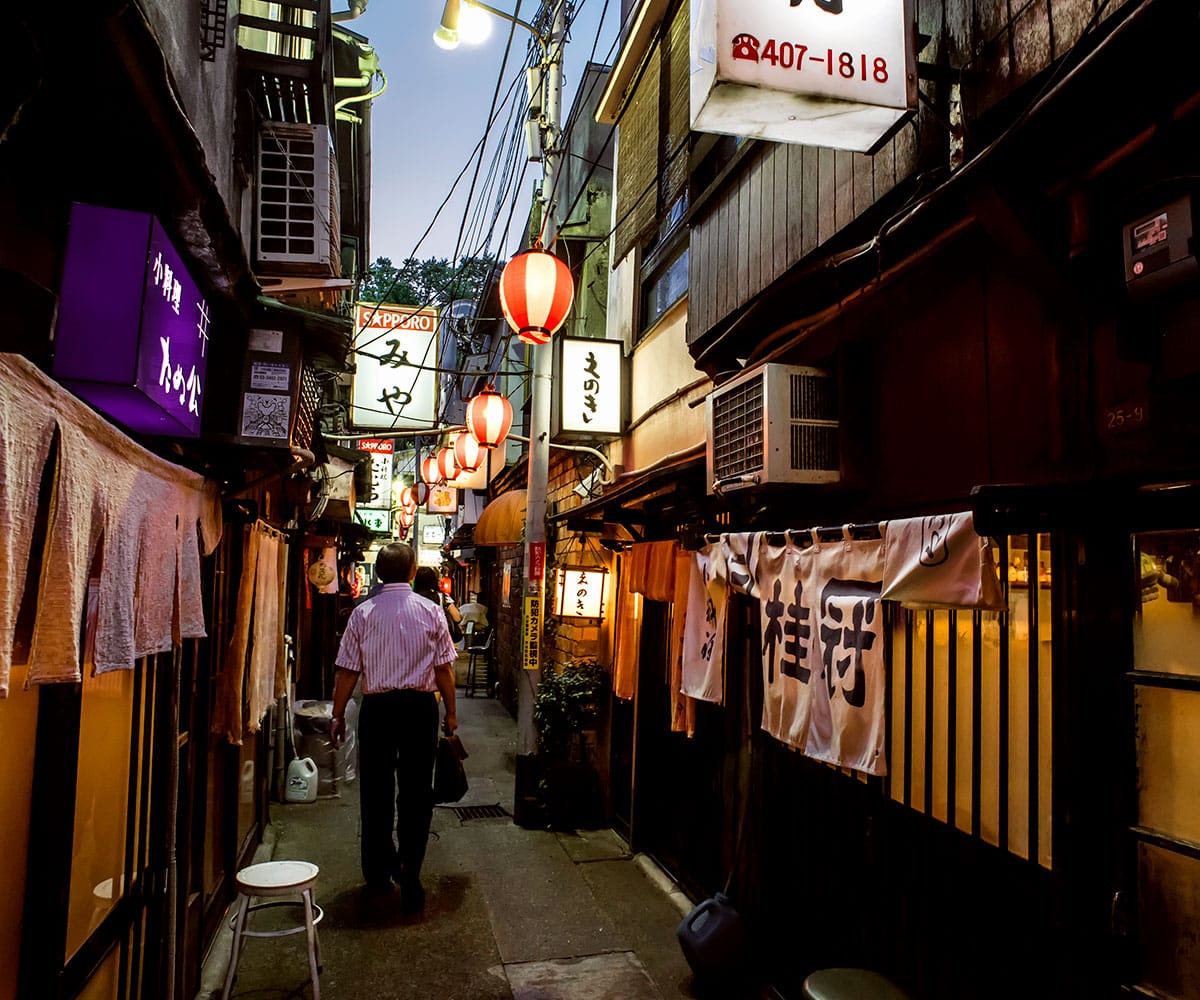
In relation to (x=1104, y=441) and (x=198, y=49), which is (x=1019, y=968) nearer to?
(x=1104, y=441)

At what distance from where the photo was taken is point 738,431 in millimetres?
6402

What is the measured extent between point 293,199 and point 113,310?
479cm

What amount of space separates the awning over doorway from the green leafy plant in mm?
4361

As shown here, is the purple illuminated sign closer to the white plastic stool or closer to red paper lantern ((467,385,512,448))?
the white plastic stool

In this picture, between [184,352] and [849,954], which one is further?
[849,954]

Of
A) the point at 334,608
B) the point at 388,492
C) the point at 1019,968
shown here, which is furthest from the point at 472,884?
the point at 388,492

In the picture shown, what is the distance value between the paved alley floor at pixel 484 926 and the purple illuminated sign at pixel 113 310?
16.7 ft

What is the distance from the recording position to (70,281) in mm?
3781

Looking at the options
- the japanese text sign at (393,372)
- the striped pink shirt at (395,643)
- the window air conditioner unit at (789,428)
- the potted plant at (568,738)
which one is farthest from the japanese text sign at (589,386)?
the window air conditioner unit at (789,428)

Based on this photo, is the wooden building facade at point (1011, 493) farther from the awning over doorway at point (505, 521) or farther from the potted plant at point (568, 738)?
the awning over doorway at point (505, 521)

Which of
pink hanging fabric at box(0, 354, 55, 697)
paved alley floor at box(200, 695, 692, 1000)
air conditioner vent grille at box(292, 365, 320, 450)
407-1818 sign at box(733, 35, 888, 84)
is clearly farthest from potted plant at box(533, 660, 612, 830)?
pink hanging fabric at box(0, 354, 55, 697)

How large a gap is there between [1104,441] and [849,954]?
153 inches

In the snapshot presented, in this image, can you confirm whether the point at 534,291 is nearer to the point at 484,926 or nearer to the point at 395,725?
the point at 395,725

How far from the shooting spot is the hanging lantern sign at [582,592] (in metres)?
11.7
